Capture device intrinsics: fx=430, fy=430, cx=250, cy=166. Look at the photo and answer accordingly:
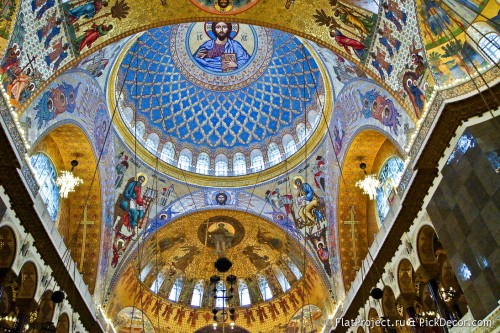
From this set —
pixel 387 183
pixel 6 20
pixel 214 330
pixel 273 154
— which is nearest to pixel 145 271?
pixel 214 330

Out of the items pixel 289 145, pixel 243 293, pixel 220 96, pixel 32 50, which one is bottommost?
pixel 243 293

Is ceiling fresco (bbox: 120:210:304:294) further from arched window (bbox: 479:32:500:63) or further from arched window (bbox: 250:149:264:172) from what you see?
arched window (bbox: 479:32:500:63)

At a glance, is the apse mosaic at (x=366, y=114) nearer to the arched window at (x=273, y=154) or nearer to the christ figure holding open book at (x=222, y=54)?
the arched window at (x=273, y=154)

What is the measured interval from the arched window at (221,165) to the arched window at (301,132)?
14.1 feet

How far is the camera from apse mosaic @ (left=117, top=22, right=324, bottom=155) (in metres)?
20.4

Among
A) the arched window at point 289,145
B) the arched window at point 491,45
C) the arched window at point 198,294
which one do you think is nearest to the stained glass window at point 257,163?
the arched window at point 289,145

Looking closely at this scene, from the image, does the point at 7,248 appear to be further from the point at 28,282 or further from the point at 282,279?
the point at 282,279

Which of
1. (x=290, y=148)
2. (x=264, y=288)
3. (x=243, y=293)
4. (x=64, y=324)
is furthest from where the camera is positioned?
(x=243, y=293)

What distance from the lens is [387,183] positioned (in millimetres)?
16703

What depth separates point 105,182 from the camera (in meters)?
18.2

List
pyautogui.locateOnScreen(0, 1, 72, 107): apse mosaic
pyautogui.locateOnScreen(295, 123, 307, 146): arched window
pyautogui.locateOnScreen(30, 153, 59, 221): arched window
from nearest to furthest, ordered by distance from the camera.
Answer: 1. pyautogui.locateOnScreen(0, 1, 72, 107): apse mosaic
2. pyautogui.locateOnScreen(30, 153, 59, 221): arched window
3. pyautogui.locateOnScreen(295, 123, 307, 146): arched window

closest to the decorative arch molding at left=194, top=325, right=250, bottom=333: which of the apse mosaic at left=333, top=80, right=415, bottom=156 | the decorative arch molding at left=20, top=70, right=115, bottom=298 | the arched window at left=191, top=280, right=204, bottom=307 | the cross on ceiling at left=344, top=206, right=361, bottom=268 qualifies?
the arched window at left=191, top=280, right=204, bottom=307

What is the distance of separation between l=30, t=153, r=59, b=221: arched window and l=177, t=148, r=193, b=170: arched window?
265 inches

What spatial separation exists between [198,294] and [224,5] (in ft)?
55.5
